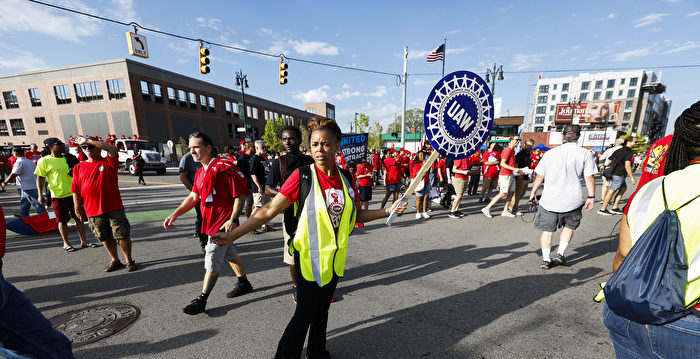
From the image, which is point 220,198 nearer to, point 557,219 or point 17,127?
point 557,219

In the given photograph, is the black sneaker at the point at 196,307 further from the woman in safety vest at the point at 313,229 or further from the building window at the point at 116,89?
the building window at the point at 116,89

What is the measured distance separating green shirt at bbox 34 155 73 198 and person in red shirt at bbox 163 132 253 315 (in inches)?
152

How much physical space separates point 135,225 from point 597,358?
8.45 meters

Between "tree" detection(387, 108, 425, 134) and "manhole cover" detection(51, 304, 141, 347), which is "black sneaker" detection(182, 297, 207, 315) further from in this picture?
"tree" detection(387, 108, 425, 134)

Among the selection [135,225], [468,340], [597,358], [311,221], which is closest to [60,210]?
[135,225]

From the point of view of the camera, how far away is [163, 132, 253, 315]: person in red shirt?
9.73ft

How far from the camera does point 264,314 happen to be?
298cm

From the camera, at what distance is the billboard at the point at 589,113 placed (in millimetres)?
54656

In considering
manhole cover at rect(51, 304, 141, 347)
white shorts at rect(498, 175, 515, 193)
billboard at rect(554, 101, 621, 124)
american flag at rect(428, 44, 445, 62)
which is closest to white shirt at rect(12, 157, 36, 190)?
manhole cover at rect(51, 304, 141, 347)

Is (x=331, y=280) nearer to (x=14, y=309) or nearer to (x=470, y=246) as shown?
(x=14, y=309)

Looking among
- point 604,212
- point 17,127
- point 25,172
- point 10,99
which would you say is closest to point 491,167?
point 604,212

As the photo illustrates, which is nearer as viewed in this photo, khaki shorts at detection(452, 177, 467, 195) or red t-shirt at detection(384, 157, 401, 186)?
khaki shorts at detection(452, 177, 467, 195)

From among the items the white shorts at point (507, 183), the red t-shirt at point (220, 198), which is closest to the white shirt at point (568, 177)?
the white shorts at point (507, 183)

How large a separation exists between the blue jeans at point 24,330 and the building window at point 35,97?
50387 mm
